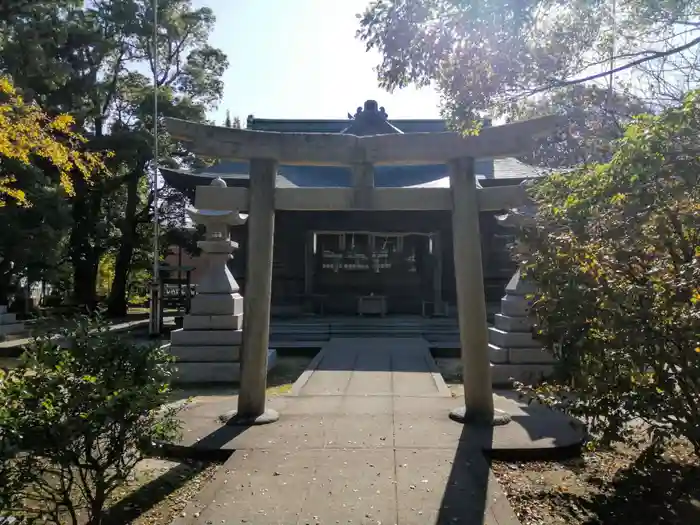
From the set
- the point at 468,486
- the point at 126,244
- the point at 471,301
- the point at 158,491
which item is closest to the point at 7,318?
the point at 126,244

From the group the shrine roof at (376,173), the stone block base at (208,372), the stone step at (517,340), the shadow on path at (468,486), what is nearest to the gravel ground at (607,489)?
the shadow on path at (468,486)

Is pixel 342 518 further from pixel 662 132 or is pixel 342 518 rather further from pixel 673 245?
pixel 662 132

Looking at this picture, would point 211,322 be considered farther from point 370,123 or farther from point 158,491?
point 370,123

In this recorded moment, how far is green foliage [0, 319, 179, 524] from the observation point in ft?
9.72

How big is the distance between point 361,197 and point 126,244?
58.2 feet

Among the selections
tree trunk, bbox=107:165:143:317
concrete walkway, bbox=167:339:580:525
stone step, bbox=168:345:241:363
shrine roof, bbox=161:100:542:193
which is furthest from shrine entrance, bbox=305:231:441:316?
concrete walkway, bbox=167:339:580:525

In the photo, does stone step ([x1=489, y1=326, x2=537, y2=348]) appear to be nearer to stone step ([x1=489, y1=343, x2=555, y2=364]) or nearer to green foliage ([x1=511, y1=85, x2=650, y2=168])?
stone step ([x1=489, y1=343, x2=555, y2=364])

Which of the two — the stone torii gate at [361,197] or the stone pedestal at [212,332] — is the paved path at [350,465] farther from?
the stone pedestal at [212,332]

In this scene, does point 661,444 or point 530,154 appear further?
point 530,154

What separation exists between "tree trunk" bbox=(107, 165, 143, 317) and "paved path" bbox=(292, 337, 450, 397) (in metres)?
11.8

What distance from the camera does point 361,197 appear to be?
247 inches

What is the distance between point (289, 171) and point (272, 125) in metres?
5.50

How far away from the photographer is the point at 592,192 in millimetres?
3150

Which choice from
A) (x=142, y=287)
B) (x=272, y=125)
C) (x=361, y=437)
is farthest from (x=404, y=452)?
(x=142, y=287)
